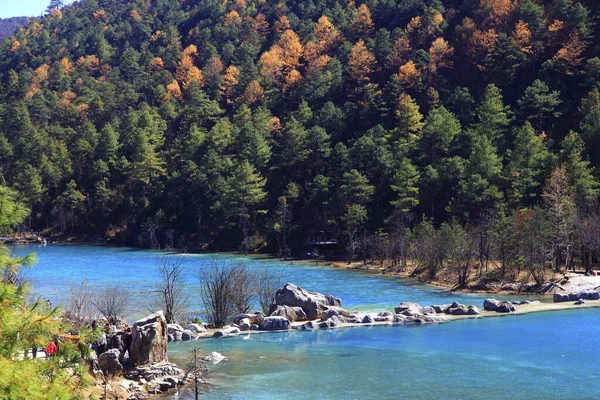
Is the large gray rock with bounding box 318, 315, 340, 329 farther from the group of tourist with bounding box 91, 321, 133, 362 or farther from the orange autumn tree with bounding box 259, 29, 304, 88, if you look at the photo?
the orange autumn tree with bounding box 259, 29, 304, 88

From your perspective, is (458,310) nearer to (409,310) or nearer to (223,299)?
(409,310)

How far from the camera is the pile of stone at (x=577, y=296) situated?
1410 inches

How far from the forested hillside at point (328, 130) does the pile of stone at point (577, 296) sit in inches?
204

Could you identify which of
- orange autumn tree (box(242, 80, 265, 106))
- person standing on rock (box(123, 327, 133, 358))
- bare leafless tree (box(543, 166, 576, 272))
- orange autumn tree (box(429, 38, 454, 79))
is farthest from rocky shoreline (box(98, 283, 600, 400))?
orange autumn tree (box(242, 80, 265, 106))

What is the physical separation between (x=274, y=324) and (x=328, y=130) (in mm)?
54331

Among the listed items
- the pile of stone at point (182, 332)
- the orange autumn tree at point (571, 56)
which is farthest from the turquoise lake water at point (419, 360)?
the orange autumn tree at point (571, 56)

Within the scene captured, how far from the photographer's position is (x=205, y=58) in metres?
124

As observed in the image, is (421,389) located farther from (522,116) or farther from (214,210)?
(214,210)

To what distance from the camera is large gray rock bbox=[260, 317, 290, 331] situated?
2993cm

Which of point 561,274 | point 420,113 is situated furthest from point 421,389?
point 420,113

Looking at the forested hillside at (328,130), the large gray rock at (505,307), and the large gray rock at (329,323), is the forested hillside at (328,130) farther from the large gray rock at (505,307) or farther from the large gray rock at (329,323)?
the large gray rock at (329,323)

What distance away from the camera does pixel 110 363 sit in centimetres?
2067

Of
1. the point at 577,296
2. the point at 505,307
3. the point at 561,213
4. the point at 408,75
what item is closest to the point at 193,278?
the point at 505,307

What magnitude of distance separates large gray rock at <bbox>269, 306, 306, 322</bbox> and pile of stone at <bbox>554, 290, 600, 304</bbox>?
13.3 metres
